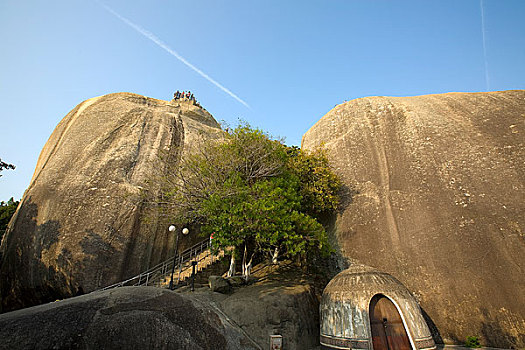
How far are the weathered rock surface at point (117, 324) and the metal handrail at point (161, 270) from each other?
200 inches

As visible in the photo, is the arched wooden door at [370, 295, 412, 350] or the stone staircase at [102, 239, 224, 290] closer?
the arched wooden door at [370, 295, 412, 350]

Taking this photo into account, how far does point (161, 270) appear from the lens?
13.4 metres

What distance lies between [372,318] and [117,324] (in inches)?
326

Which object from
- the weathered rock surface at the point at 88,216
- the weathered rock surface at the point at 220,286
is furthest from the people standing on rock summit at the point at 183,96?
the weathered rock surface at the point at 220,286

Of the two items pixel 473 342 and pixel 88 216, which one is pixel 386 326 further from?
pixel 88 216

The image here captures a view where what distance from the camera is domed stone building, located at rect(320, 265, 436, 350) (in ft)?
28.5

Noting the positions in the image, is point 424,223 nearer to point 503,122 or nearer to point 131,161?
point 503,122

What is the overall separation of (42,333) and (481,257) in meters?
14.6

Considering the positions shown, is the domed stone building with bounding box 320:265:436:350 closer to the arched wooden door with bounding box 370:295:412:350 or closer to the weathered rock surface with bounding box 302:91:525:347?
the arched wooden door with bounding box 370:295:412:350

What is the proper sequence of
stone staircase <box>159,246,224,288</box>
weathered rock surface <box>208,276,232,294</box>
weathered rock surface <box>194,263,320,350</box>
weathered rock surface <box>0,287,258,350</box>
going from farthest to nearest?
stone staircase <box>159,246,224,288</box>, weathered rock surface <box>208,276,232,294</box>, weathered rock surface <box>194,263,320,350</box>, weathered rock surface <box>0,287,258,350</box>

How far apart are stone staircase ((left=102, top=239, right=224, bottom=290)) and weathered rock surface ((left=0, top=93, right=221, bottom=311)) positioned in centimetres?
51

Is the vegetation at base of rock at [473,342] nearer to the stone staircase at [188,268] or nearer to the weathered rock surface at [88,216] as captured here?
the stone staircase at [188,268]

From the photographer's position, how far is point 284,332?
9.41 meters

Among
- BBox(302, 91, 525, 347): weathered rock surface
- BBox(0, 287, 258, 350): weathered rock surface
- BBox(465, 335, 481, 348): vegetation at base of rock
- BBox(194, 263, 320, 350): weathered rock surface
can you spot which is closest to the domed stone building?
BBox(194, 263, 320, 350): weathered rock surface
